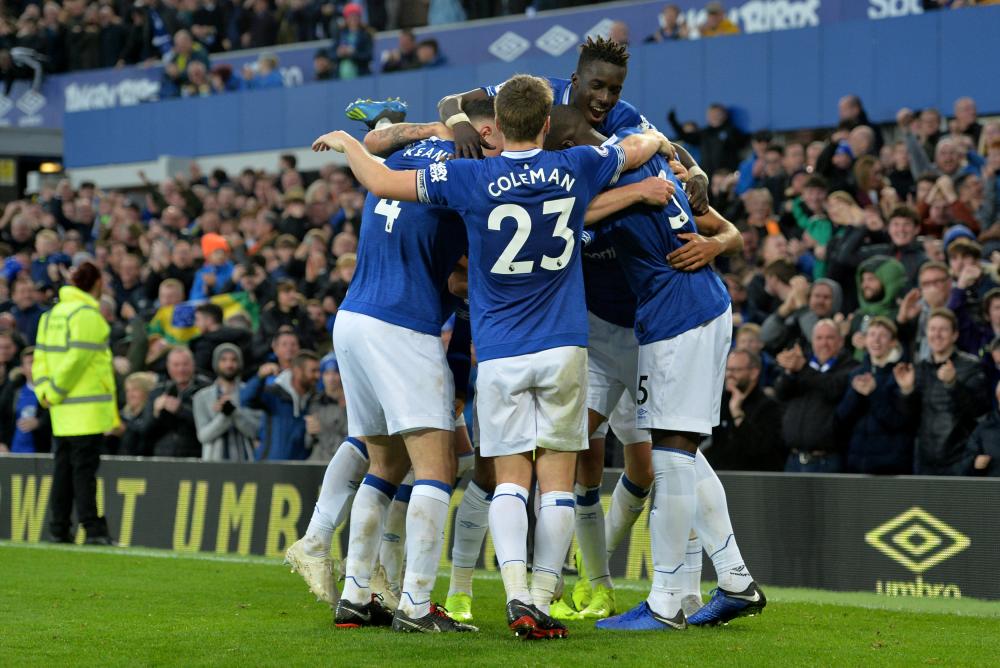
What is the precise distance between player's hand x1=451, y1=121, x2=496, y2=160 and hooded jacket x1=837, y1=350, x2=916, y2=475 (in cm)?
458

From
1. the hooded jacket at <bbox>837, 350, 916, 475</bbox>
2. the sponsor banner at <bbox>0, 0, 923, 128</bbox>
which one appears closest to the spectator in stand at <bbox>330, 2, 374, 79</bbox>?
the sponsor banner at <bbox>0, 0, 923, 128</bbox>

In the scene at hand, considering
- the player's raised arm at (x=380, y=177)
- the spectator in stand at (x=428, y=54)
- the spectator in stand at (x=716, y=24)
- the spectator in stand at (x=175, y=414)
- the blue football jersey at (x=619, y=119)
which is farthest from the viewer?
the spectator in stand at (x=428, y=54)

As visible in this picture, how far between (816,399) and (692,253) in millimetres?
4109

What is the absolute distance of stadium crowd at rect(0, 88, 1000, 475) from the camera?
1068cm

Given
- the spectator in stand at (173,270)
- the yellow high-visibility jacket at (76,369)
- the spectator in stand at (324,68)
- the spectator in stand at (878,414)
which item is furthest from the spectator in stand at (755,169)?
the spectator in stand at (324,68)

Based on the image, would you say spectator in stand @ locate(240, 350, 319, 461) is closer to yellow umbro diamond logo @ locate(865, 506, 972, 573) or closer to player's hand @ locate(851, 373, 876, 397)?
player's hand @ locate(851, 373, 876, 397)

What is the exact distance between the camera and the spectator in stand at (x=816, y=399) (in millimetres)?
10836

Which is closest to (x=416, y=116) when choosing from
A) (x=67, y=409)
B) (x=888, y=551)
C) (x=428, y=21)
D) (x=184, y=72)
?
(x=428, y=21)

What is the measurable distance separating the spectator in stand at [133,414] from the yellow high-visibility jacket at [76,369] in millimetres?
A: 1521

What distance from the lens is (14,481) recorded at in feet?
46.4

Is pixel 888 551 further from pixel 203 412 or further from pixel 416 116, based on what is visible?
pixel 416 116

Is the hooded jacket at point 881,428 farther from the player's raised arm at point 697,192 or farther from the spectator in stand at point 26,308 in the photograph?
the spectator in stand at point 26,308

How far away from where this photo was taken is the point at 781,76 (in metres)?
17.4

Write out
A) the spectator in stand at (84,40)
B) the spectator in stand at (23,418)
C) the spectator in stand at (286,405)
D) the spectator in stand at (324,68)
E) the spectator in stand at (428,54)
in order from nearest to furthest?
the spectator in stand at (286,405)
the spectator in stand at (23,418)
the spectator in stand at (428,54)
the spectator in stand at (324,68)
the spectator in stand at (84,40)
